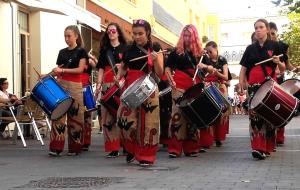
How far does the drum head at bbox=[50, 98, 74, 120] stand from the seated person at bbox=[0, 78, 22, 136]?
97.8 inches

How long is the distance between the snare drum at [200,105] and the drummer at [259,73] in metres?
0.47

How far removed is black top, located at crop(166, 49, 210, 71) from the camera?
31.2ft

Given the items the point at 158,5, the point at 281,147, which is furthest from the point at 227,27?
the point at 281,147

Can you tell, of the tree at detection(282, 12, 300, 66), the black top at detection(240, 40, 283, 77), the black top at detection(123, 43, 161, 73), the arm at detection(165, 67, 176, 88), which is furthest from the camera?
the tree at detection(282, 12, 300, 66)

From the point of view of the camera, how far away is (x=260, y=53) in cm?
913

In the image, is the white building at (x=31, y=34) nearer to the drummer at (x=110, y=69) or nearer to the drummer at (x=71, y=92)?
the drummer at (x=71, y=92)

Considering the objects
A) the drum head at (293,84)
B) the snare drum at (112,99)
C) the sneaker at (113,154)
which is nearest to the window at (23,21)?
the snare drum at (112,99)

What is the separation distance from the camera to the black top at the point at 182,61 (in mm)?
9516

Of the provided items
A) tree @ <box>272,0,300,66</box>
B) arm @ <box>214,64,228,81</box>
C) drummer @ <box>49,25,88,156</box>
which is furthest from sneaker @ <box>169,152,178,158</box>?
tree @ <box>272,0,300,66</box>

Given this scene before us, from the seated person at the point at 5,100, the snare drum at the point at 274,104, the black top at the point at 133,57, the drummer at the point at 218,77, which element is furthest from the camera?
the seated person at the point at 5,100

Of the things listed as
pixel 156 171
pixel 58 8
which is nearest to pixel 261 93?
pixel 156 171

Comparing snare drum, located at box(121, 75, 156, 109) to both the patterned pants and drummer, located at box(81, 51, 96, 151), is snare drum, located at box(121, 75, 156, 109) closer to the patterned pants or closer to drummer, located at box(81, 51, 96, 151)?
the patterned pants

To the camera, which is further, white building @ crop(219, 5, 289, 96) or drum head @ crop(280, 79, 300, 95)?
white building @ crop(219, 5, 289, 96)

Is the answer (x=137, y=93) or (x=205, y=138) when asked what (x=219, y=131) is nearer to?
(x=205, y=138)
